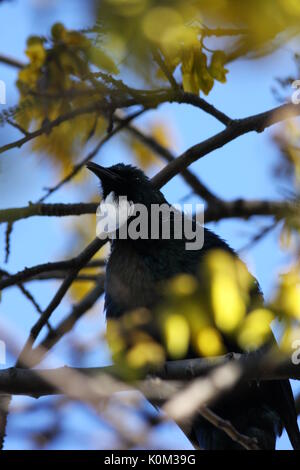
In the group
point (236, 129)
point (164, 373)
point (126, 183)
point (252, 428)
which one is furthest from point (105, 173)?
point (164, 373)

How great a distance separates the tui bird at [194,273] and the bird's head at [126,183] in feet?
1.47

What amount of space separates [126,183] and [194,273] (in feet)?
3.86

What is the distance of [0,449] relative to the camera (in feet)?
13.3

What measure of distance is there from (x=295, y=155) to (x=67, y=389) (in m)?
2.21

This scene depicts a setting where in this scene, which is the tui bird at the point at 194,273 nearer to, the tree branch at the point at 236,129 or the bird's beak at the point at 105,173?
the tree branch at the point at 236,129

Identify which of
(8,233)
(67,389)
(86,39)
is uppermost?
(86,39)

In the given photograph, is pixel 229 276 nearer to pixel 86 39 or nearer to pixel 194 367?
pixel 194 367

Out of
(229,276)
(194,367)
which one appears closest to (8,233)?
(194,367)

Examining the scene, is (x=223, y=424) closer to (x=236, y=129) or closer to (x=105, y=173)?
(x=236, y=129)

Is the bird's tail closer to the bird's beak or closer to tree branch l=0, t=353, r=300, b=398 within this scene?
tree branch l=0, t=353, r=300, b=398

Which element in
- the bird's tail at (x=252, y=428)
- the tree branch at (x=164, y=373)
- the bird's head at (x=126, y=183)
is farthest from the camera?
the bird's head at (x=126, y=183)

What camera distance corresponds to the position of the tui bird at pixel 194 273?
4.77 meters

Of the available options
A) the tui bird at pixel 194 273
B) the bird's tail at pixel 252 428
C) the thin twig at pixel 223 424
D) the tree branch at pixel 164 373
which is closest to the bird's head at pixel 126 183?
the tui bird at pixel 194 273
